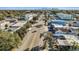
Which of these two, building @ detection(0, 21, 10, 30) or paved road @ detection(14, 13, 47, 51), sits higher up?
building @ detection(0, 21, 10, 30)

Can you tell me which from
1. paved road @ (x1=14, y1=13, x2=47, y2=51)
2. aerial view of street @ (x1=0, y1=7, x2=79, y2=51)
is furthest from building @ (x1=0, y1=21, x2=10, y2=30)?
paved road @ (x1=14, y1=13, x2=47, y2=51)

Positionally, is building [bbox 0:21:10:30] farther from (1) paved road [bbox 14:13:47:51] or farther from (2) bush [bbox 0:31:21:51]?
(1) paved road [bbox 14:13:47:51]

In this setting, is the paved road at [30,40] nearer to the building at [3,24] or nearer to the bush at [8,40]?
the bush at [8,40]

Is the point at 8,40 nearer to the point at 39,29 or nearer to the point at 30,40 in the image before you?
the point at 30,40

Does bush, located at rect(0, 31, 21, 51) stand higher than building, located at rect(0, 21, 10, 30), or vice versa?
building, located at rect(0, 21, 10, 30)

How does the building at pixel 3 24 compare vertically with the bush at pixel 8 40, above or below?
above

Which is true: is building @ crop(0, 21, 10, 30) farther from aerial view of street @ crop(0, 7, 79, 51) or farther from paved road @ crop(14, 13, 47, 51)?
paved road @ crop(14, 13, 47, 51)

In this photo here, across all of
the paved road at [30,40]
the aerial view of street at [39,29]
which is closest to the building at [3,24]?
the aerial view of street at [39,29]

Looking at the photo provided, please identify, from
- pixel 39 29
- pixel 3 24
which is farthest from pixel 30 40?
pixel 3 24

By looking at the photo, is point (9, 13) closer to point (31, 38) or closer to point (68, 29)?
point (31, 38)
